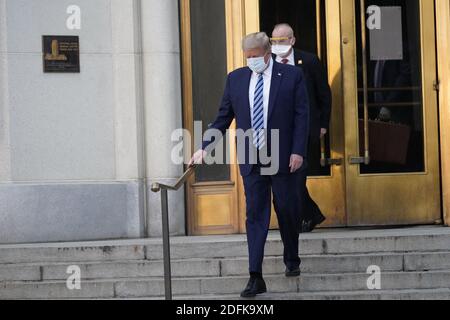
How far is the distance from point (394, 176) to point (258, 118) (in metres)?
2.61

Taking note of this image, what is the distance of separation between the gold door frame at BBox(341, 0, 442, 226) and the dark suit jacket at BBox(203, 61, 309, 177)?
2.14m

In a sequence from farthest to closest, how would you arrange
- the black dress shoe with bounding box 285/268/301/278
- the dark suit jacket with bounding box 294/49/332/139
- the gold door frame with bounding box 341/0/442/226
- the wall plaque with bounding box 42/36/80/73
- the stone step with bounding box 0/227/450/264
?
the gold door frame with bounding box 341/0/442/226, the wall plaque with bounding box 42/36/80/73, the dark suit jacket with bounding box 294/49/332/139, the stone step with bounding box 0/227/450/264, the black dress shoe with bounding box 285/268/301/278

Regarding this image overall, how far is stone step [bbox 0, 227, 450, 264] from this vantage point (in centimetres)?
991

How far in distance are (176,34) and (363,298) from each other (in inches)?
134

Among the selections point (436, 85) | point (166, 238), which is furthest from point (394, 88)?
point (166, 238)

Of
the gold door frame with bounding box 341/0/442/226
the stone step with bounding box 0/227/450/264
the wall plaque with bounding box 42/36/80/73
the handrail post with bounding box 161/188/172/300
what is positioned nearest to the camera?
the handrail post with bounding box 161/188/172/300

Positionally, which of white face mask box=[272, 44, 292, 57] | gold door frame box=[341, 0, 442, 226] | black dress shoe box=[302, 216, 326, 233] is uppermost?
white face mask box=[272, 44, 292, 57]

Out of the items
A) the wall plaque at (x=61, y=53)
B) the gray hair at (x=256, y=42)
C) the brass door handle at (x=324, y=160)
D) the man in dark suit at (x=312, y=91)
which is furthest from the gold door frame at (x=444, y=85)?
the wall plaque at (x=61, y=53)

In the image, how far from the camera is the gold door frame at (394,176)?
36.7 ft

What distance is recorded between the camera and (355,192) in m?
11.2

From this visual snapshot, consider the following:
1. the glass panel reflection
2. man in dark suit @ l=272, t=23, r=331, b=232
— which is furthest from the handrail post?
the glass panel reflection

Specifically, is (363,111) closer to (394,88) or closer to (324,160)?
(394,88)

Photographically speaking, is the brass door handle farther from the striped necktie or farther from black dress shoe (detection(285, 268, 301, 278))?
the striped necktie

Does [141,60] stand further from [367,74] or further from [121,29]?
[367,74]
